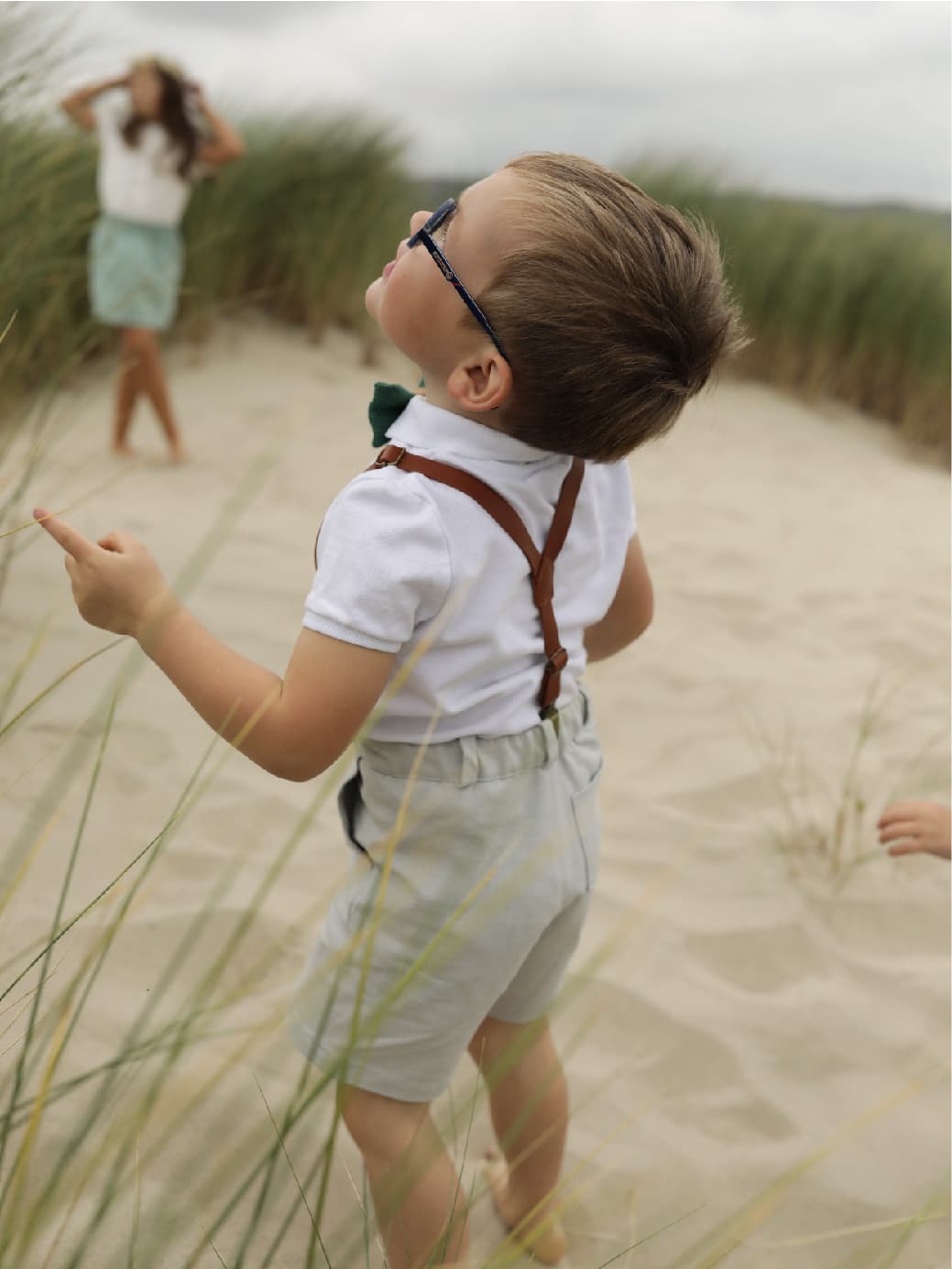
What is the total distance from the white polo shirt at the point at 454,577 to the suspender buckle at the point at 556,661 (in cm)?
1

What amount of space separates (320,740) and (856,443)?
6.54 meters

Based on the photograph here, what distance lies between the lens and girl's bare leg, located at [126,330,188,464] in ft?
15.9

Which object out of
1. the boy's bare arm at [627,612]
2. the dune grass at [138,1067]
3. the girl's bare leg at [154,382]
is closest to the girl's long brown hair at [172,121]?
the girl's bare leg at [154,382]

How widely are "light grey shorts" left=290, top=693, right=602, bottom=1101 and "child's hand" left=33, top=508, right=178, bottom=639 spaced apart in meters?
0.28

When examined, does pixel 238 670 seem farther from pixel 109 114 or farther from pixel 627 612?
pixel 109 114

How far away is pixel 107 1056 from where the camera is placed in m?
1.74

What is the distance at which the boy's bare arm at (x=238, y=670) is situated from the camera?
1.15 m

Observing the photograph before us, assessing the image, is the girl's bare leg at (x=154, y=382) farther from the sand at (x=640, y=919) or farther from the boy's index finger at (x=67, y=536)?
the boy's index finger at (x=67, y=536)

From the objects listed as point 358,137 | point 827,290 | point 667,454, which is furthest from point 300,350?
point 827,290

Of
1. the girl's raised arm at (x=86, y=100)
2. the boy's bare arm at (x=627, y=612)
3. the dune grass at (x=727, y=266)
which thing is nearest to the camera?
the boy's bare arm at (x=627, y=612)

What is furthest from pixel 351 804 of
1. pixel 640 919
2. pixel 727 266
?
pixel 727 266

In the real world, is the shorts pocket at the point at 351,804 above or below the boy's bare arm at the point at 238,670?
below

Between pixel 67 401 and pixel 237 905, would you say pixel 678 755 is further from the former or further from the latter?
pixel 67 401

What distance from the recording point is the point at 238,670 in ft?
3.88
